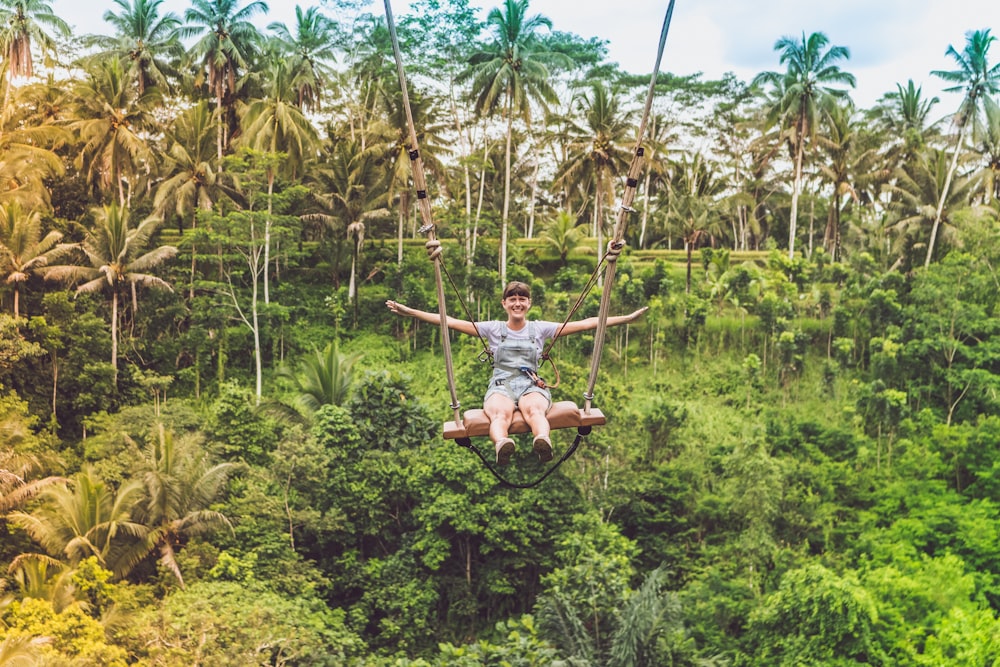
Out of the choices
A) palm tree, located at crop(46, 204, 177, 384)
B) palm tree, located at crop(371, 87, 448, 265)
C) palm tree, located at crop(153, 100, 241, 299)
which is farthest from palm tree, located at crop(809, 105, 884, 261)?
palm tree, located at crop(46, 204, 177, 384)

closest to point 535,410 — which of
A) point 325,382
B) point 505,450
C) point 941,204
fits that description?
point 505,450

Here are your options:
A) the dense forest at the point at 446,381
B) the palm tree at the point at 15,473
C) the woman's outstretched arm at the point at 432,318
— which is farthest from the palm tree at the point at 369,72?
the woman's outstretched arm at the point at 432,318

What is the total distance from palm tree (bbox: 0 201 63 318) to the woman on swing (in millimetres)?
19746

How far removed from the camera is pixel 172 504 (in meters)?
16.0

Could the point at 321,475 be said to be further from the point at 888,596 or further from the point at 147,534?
the point at 888,596

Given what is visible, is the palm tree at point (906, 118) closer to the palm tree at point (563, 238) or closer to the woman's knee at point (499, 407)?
the palm tree at point (563, 238)

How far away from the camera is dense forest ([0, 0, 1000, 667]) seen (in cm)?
1516

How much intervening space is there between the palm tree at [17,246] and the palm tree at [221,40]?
8381mm

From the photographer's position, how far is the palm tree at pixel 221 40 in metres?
29.4

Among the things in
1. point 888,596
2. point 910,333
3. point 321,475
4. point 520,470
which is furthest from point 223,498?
point 910,333

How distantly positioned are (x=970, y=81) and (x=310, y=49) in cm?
2299

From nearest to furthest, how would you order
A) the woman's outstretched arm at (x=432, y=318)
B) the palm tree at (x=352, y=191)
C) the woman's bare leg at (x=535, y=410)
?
the woman's bare leg at (x=535, y=410) < the woman's outstretched arm at (x=432, y=318) < the palm tree at (x=352, y=191)

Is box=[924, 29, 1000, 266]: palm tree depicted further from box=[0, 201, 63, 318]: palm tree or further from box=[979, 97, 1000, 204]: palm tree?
box=[0, 201, 63, 318]: palm tree

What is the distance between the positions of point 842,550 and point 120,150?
23234 millimetres
